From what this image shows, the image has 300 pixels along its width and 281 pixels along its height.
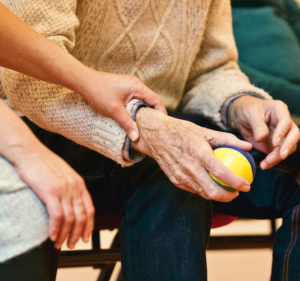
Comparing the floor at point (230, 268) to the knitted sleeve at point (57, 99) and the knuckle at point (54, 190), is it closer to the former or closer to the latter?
the knitted sleeve at point (57, 99)

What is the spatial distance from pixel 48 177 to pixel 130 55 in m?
0.43

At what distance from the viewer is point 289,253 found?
1.94ft

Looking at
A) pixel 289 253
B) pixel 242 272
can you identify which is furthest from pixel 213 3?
pixel 242 272

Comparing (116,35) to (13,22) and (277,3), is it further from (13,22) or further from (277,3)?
(277,3)

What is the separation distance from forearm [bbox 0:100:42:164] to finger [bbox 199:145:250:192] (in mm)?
232

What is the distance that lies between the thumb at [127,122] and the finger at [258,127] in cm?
27

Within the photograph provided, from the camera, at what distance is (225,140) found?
1.59ft

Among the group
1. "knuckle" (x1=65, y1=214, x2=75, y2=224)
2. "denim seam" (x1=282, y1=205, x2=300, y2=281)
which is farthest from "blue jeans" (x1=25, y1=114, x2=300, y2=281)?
"knuckle" (x1=65, y1=214, x2=75, y2=224)

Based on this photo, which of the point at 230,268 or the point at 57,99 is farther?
the point at 230,268

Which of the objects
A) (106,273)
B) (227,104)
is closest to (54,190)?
(227,104)

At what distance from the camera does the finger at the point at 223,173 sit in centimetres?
43

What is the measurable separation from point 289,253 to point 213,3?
1.96 ft

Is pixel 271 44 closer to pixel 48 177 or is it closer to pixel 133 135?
pixel 133 135

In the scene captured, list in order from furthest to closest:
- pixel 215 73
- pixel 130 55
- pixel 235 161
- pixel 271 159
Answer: pixel 215 73, pixel 130 55, pixel 271 159, pixel 235 161
